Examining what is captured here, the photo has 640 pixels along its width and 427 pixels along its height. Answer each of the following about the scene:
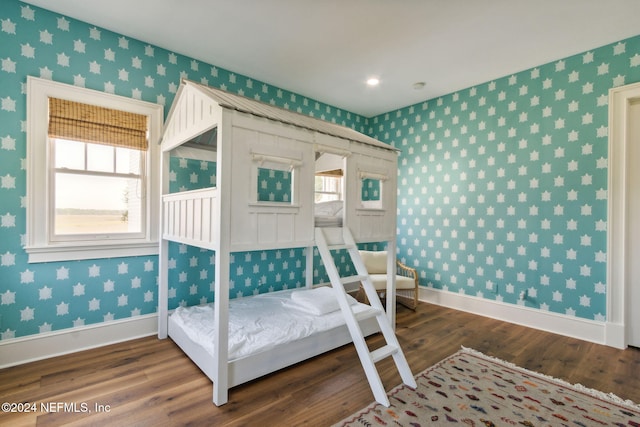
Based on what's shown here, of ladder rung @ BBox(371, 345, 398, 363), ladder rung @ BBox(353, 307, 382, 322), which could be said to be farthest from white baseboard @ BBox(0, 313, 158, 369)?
ladder rung @ BBox(371, 345, 398, 363)

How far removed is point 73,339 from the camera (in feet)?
8.33

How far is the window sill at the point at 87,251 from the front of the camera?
94.8 inches

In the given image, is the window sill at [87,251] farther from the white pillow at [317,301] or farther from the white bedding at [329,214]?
the white bedding at [329,214]

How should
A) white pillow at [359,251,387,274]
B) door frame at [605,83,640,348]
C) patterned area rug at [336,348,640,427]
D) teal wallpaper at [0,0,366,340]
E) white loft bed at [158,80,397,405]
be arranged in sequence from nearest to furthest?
patterned area rug at [336,348,640,427] → white loft bed at [158,80,397,405] → teal wallpaper at [0,0,366,340] → door frame at [605,83,640,348] → white pillow at [359,251,387,274]

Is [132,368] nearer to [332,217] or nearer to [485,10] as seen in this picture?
[332,217]

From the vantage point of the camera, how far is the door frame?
2.76 m

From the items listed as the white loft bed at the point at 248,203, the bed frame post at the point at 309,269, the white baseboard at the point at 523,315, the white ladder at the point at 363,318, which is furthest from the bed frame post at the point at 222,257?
the white baseboard at the point at 523,315

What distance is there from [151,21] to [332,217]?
7.38 feet

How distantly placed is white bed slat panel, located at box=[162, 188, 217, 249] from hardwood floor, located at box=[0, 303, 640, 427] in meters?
0.99

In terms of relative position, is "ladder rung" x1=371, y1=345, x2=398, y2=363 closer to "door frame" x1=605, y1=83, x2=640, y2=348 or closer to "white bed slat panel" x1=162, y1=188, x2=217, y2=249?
"white bed slat panel" x1=162, y1=188, x2=217, y2=249

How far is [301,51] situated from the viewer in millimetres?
2992

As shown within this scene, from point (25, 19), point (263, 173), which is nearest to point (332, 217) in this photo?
point (263, 173)

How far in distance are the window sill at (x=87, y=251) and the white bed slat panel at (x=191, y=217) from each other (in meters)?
0.29

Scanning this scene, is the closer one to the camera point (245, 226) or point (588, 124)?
point (245, 226)
